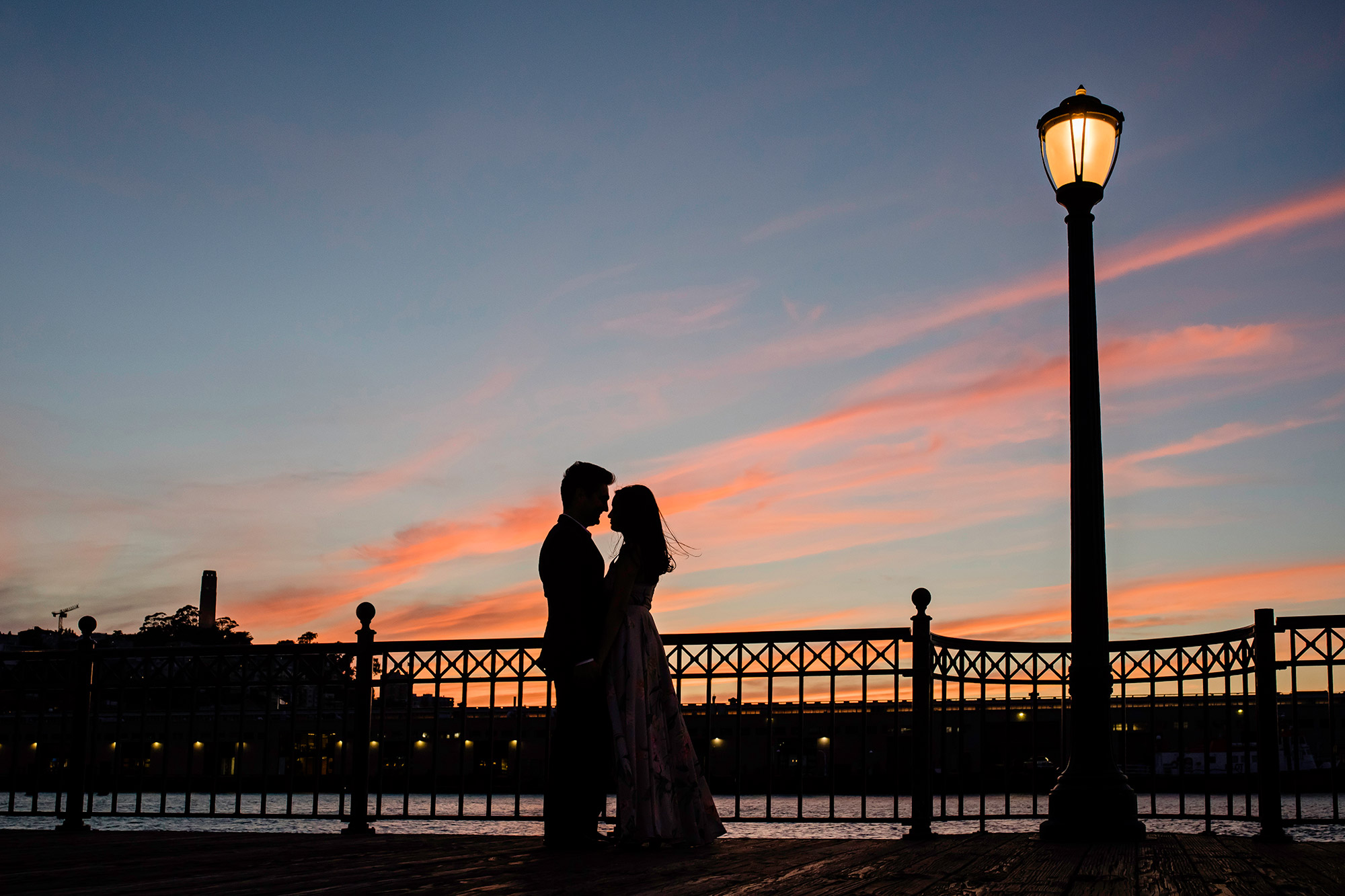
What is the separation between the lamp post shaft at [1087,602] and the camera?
5363 mm

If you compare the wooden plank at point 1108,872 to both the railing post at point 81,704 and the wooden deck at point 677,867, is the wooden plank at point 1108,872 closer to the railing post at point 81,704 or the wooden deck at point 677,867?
the wooden deck at point 677,867

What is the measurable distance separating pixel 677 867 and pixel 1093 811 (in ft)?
8.68

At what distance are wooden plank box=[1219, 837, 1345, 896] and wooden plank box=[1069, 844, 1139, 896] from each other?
431mm

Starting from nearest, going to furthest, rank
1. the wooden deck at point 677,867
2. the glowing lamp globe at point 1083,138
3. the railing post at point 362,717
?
the wooden deck at point 677,867
the glowing lamp globe at point 1083,138
the railing post at point 362,717

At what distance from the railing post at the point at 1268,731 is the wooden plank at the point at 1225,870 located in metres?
0.46

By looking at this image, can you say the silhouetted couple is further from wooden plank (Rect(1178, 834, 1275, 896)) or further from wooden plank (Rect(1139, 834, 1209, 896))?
wooden plank (Rect(1178, 834, 1275, 896))

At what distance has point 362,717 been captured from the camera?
21.5 feet

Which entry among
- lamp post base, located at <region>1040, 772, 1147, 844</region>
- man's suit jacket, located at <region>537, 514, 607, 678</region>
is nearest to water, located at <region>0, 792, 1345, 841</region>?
man's suit jacket, located at <region>537, 514, 607, 678</region>

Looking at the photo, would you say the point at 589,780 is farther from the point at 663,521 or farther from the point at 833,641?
the point at 833,641

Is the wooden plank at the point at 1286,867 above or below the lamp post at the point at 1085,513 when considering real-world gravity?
below

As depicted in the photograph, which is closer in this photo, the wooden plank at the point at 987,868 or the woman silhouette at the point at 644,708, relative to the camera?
the wooden plank at the point at 987,868

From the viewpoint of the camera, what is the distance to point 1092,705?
219 inches

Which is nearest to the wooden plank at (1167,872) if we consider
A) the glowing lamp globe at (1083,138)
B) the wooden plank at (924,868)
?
the wooden plank at (924,868)

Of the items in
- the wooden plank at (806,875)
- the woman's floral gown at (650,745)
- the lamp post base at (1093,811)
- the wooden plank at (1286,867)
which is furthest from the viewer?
the lamp post base at (1093,811)
